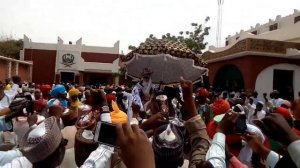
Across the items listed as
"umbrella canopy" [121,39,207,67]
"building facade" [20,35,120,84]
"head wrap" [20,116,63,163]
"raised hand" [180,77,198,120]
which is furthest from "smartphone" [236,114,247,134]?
"building facade" [20,35,120,84]

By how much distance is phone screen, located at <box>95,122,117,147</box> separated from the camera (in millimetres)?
1936

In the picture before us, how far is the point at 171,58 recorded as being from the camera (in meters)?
5.25

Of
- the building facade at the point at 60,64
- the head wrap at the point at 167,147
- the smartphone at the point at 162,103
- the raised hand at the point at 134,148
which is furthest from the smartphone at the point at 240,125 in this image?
the building facade at the point at 60,64

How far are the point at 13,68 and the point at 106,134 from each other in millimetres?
27848

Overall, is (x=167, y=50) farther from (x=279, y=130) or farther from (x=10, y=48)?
(x=10, y=48)

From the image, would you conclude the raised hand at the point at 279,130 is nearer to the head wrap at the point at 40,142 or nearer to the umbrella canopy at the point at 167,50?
the head wrap at the point at 40,142

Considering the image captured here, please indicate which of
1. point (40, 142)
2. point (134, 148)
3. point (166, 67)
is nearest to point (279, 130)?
point (134, 148)

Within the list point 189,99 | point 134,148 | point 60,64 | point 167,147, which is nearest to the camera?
point 134,148

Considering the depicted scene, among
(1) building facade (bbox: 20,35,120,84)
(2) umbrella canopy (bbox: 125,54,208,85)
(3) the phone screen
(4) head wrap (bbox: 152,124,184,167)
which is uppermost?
(1) building facade (bbox: 20,35,120,84)

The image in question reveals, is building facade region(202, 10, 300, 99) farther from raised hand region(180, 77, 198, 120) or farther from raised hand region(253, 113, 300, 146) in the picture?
raised hand region(253, 113, 300, 146)

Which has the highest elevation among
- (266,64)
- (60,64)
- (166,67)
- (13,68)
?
(60,64)

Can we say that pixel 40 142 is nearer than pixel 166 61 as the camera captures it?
Yes

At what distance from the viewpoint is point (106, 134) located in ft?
6.39

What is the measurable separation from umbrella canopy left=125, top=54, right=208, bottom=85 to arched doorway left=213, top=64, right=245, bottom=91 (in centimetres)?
1360
